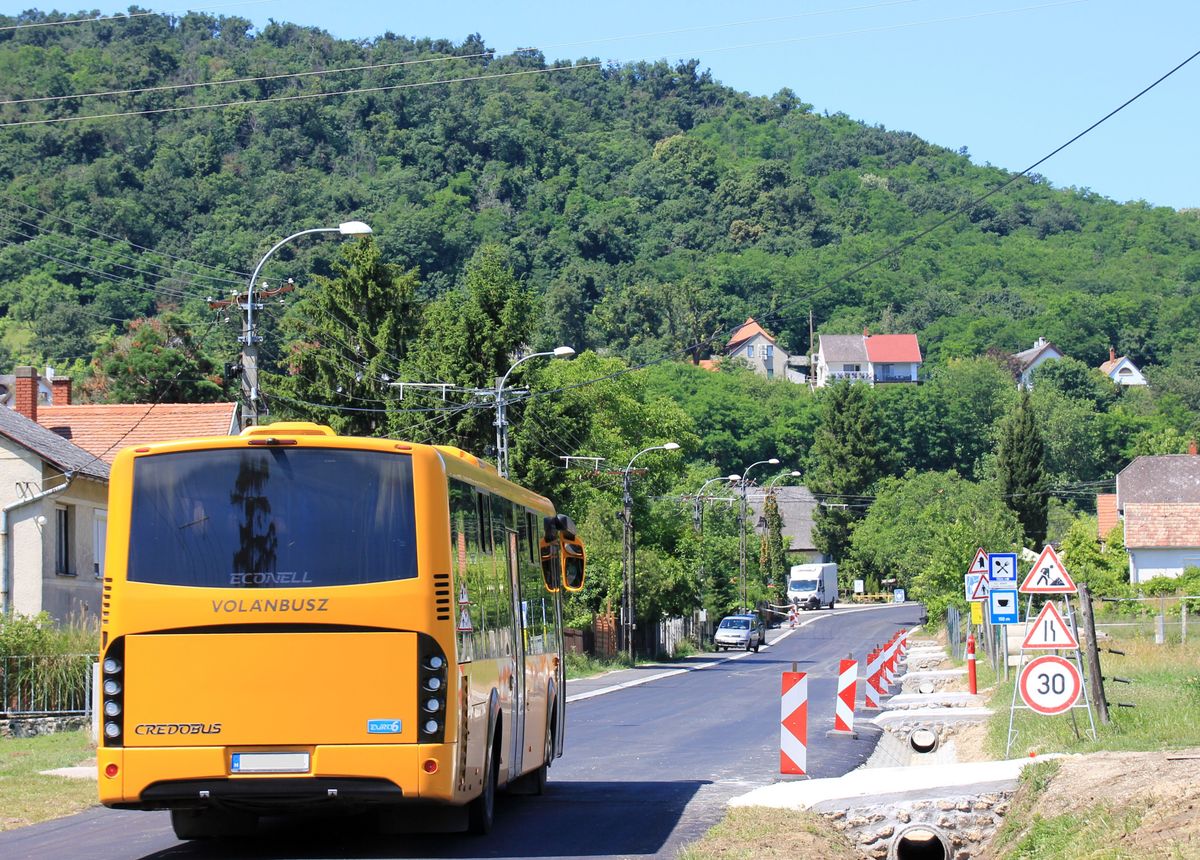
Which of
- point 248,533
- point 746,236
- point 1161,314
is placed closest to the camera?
point 248,533

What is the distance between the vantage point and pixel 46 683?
93.9 ft

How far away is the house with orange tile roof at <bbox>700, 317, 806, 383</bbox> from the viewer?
176 metres

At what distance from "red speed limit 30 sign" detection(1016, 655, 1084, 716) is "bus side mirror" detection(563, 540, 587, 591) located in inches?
184

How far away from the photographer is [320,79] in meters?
168

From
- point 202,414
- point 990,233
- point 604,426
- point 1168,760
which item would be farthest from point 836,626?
point 990,233

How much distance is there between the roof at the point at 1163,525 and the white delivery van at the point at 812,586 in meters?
41.7

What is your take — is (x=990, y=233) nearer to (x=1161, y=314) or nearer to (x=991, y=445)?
(x=1161, y=314)

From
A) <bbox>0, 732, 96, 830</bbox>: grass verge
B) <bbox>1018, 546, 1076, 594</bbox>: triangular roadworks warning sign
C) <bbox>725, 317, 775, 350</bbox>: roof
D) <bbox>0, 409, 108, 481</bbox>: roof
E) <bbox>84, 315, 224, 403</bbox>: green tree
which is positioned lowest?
<bbox>0, 732, 96, 830</bbox>: grass verge

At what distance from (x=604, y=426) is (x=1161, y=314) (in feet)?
351

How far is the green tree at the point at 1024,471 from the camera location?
4173 inches

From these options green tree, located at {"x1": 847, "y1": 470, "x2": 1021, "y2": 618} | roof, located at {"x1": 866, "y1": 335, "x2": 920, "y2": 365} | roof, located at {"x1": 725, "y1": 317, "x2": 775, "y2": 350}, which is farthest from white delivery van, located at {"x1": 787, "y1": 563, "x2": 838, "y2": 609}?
roof, located at {"x1": 725, "y1": 317, "x2": 775, "y2": 350}

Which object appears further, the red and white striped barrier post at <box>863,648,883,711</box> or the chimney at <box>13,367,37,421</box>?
the chimney at <box>13,367,37,421</box>

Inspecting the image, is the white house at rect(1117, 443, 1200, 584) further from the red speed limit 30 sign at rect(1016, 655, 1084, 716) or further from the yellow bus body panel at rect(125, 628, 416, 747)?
the yellow bus body panel at rect(125, 628, 416, 747)

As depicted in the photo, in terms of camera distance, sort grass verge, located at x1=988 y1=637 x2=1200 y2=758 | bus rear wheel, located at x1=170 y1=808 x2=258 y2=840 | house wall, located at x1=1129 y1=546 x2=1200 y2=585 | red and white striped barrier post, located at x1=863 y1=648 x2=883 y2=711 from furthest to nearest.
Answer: house wall, located at x1=1129 y1=546 x2=1200 y2=585, red and white striped barrier post, located at x1=863 y1=648 x2=883 y2=711, grass verge, located at x1=988 y1=637 x2=1200 y2=758, bus rear wheel, located at x1=170 y1=808 x2=258 y2=840
